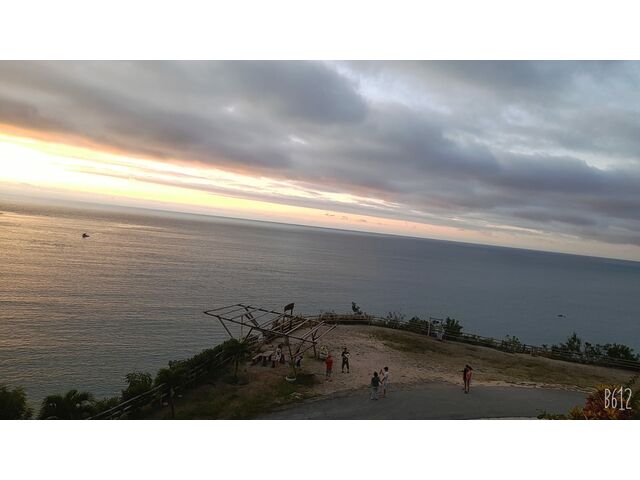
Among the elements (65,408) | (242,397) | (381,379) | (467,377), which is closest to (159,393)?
(65,408)

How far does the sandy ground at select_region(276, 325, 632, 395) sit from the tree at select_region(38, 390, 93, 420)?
23.2ft

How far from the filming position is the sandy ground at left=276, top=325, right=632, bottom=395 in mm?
14695

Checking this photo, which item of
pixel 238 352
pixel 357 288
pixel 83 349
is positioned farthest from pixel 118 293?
pixel 357 288

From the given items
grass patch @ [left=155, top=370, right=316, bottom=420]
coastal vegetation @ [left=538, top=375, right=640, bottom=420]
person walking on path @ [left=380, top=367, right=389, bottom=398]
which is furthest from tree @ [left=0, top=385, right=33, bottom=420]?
coastal vegetation @ [left=538, top=375, right=640, bottom=420]

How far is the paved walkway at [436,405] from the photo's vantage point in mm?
11250

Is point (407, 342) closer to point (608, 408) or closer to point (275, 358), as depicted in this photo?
point (275, 358)

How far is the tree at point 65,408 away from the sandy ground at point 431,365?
708 cm

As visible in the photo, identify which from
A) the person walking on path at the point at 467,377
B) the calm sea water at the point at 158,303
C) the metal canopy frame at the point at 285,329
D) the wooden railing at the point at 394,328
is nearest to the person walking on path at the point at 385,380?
the person walking on path at the point at 467,377

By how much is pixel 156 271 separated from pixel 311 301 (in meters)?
29.2

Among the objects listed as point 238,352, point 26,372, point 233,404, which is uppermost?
point 238,352

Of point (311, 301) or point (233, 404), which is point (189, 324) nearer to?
point (311, 301)

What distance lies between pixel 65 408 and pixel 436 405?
11.5m

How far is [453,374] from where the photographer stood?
15.6m

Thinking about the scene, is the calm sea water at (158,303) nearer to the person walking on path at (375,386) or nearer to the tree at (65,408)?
the tree at (65,408)
